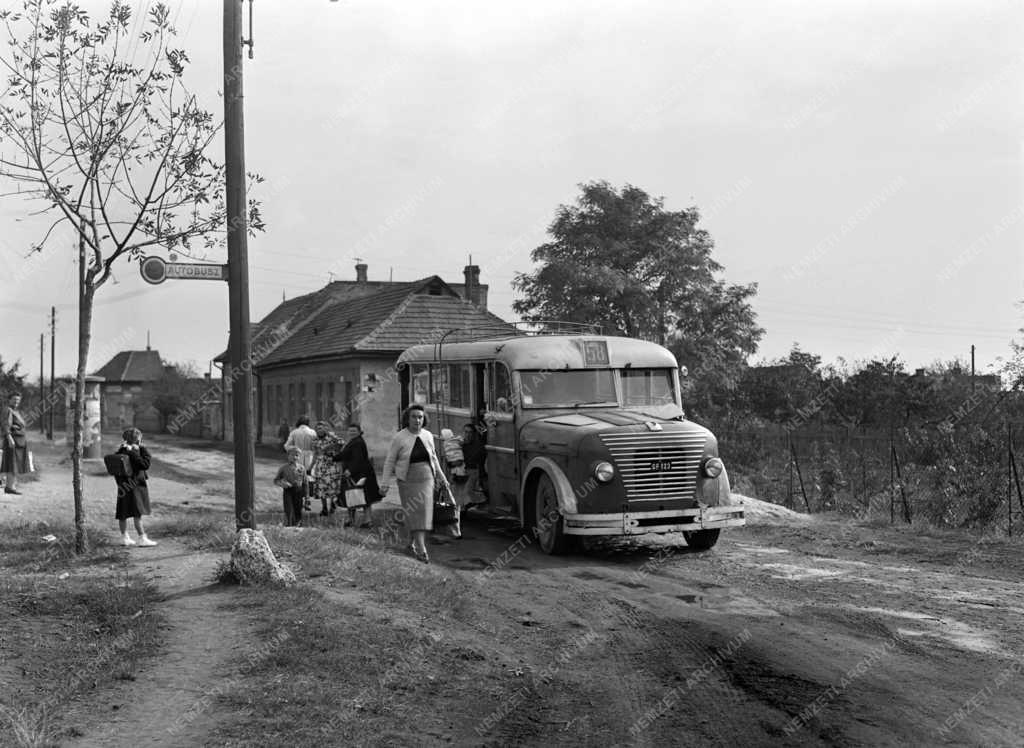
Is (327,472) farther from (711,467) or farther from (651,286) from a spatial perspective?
(651,286)

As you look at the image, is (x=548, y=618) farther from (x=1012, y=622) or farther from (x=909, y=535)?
(x=909, y=535)

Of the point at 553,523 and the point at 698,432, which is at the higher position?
the point at 698,432

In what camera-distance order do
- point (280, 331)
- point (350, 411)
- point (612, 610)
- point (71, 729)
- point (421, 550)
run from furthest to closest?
point (280, 331) → point (350, 411) → point (421, 550) → point (612, 610) → point (71, 729)

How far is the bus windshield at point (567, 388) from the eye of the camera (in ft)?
45.6

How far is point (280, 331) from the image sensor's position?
5144 cm

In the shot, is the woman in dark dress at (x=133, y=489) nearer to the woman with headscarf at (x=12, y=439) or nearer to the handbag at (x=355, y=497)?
the handbag at (x=355, y=497)

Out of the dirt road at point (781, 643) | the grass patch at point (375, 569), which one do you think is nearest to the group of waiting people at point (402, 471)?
the grass patch at point (375, 569)

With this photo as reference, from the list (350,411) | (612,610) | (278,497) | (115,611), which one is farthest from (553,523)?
(350,411)

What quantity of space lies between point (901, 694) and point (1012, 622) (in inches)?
110

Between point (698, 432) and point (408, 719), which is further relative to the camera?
point (698, 432)

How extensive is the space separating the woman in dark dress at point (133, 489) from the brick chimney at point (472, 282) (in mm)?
34272

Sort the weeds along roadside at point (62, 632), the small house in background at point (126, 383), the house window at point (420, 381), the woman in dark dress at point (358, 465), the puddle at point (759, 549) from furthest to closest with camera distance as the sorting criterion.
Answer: the small house in background at point (126, 383), the house window at point (420, 381), the woman in dark dress at point (358, 465), the puddle at point (759, 549), the weeds along roadside at point (62, 632)

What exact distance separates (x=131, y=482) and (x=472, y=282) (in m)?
35.2

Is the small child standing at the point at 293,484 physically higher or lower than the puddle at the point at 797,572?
higher
